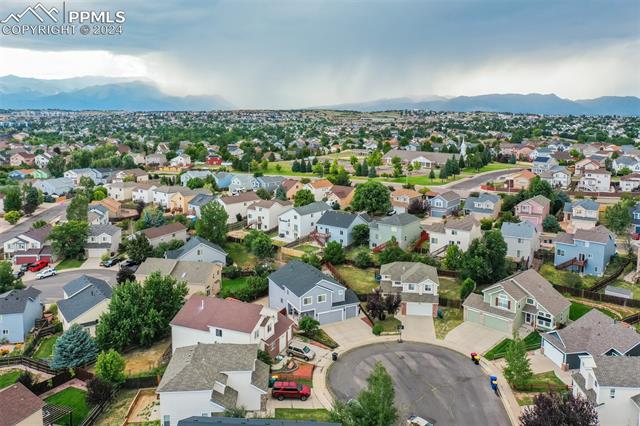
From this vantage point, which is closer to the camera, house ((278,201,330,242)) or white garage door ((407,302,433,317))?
white garage door ((407,302,433,317))

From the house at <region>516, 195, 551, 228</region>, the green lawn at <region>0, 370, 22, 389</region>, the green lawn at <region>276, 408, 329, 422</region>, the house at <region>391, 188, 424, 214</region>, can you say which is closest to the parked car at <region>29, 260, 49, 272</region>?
the green lawn at <region>0, 370, 22, 389</region>

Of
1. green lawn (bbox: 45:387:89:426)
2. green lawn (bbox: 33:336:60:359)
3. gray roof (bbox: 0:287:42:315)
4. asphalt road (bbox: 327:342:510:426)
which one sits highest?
gray roof (bbox: 0:287:42:315)

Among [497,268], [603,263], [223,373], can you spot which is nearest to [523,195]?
[603,263]

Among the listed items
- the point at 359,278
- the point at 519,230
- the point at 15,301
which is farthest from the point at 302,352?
the point at 519,230

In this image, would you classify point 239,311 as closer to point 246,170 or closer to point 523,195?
point 523,195

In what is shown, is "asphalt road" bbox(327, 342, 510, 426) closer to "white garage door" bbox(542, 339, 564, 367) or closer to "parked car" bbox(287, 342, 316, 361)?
"parked car" bbox(287, 342, 316, 361)

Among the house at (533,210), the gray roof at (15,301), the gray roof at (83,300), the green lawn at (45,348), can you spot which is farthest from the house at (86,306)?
the house at (533,210)

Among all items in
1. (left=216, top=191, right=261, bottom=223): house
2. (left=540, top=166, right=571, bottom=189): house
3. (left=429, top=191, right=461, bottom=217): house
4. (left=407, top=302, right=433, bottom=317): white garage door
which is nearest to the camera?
(left=407, top=302, right=433, bottom=317): white garage door
